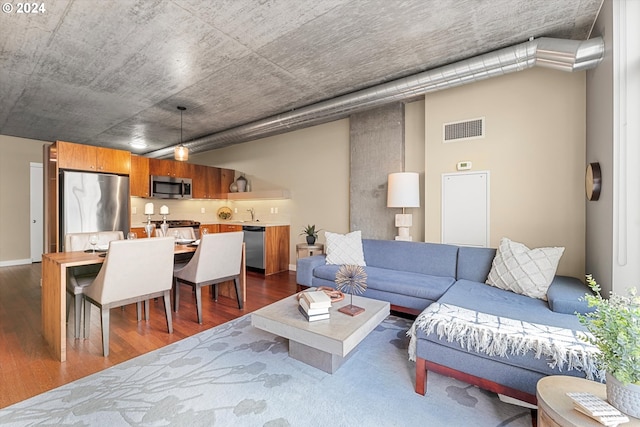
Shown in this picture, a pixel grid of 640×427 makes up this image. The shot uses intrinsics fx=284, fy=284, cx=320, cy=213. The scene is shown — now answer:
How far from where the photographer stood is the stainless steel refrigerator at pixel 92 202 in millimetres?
4168

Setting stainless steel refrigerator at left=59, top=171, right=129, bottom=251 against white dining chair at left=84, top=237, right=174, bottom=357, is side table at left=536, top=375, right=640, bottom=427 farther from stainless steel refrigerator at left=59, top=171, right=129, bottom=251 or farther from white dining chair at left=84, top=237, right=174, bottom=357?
stainless steel refrigerator at left=59, top=171, right=129, bottom=251

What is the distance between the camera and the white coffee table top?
1.71 m

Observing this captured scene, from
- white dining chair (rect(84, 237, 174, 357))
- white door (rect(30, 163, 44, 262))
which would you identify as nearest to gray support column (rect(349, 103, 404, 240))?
white dining chair (rect(84, 237, 174, 357))

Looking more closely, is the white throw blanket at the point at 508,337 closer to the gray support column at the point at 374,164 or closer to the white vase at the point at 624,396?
the white vase at the point at 624,396

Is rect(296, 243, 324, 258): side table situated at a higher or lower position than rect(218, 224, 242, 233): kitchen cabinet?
lower

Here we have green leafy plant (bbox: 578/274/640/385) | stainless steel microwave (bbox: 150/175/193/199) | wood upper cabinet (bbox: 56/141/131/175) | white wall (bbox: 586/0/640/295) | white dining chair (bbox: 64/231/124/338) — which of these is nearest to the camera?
green leafy plant (bbox: 578/274/640/385)

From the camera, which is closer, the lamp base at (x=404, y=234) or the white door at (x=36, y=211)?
the lamp base at (x=404, y=234)

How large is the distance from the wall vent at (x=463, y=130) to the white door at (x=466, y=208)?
0.44 m

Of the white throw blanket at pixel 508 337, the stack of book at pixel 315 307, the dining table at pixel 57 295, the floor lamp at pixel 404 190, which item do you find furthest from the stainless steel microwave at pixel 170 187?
the white throw blanket at pixel 508 337

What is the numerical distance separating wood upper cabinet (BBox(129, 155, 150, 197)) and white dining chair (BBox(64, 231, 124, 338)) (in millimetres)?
2267

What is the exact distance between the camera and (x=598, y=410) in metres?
1.06

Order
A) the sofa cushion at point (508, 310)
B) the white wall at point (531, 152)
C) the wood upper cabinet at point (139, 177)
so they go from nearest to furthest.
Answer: the sofa cushion at point (508, 310) < the white wall at point (531, 152) < the wood upper cabinet at point (139, 177)

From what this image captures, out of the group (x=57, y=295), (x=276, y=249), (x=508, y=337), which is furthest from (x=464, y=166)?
(x=57, y=295)

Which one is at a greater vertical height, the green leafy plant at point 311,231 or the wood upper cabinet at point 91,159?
the wood upper cabinet at point 91,159
